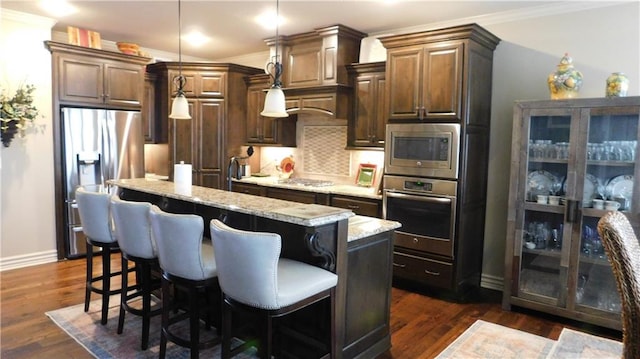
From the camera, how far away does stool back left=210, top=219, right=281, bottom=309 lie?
6.33ft

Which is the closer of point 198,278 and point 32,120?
point 198,278

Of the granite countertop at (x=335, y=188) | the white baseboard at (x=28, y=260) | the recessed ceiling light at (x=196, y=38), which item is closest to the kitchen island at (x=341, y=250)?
the granite countertop at (x=335, y=188)

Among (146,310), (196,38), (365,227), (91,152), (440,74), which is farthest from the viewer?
(196,38)

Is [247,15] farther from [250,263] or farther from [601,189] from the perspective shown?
[601,189]

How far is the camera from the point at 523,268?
144 inches

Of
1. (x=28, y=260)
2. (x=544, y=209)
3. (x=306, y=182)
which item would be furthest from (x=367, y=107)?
(x=28, y=260)

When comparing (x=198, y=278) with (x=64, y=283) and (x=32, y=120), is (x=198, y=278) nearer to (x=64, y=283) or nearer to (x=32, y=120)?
(x=64, y=283)

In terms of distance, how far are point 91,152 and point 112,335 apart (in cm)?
261

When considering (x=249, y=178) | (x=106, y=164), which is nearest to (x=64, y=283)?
(x=106, y=164)

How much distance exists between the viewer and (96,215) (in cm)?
310

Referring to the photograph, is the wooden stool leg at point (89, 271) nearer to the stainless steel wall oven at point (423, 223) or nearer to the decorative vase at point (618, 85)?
the stainless steel wall oven at point (423, 223)

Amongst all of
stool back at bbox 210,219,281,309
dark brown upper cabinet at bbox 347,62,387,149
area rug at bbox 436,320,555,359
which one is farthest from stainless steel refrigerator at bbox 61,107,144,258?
area rug at bbox 436,320,555,359

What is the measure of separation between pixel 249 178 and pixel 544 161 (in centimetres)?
355

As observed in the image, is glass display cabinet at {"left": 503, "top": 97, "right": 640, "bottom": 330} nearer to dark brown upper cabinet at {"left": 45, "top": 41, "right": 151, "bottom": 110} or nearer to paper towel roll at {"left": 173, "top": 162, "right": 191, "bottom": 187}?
paper towel roll at {"left": 173, "top": 162, "right": 191, "bottom": 187}
